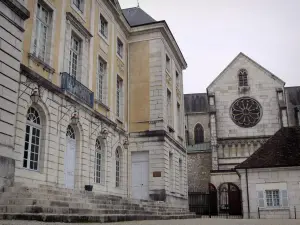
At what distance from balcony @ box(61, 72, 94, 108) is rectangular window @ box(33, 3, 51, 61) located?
102 cm

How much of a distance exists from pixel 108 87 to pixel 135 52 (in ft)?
13.1

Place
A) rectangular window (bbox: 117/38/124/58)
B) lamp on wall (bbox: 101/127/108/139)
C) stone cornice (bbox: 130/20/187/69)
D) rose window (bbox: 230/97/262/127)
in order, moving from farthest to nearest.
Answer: rose window (bbox: 230/97/262/127), stone cornice (bbox: 130/20/187/69), rectangular window (bbox: 117/38/124/58), lamp on wall (bbox: 101/127/108/139)

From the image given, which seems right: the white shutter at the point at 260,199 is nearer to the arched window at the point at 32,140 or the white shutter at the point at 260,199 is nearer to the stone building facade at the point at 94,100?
the stone building facade at the point at 94,100

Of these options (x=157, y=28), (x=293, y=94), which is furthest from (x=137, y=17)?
(x=293, y=94)

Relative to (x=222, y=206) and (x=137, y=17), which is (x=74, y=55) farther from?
(x=222, y=206)

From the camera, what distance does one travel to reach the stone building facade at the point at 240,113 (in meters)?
31.2

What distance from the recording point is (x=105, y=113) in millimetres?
16156

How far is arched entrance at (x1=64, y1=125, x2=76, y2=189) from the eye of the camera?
12899 mm

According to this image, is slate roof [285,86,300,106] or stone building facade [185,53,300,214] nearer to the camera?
stone building facade [185,53,300,214]

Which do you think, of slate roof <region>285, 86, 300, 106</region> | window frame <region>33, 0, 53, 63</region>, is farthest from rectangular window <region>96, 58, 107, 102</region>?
slate roof <region>285, 86, 300, 106</region>

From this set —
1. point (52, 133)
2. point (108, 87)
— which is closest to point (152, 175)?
point (108, 87)

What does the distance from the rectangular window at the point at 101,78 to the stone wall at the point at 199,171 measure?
1891 centimetres

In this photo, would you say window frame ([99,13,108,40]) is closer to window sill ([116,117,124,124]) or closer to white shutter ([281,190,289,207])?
window sill ([116,117,124,124])

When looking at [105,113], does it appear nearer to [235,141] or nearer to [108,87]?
[108,87]
